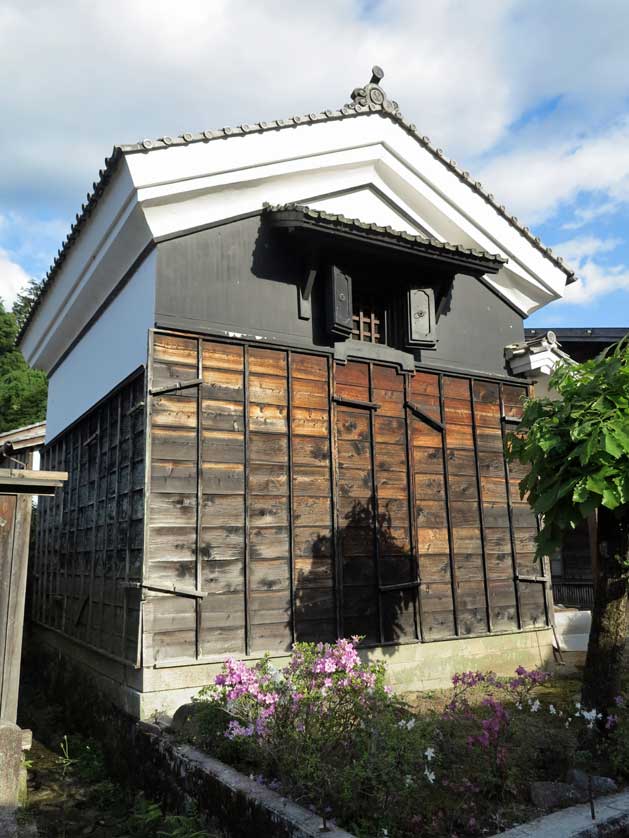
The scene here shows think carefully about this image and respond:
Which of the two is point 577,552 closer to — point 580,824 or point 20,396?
point 580,824

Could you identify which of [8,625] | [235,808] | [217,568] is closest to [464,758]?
[235,808]

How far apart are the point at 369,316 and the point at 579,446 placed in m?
4.86

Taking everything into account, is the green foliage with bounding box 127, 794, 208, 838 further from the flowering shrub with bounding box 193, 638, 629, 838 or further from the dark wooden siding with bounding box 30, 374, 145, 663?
the dark wooden siding with bounding box 30, 374, 145, 663

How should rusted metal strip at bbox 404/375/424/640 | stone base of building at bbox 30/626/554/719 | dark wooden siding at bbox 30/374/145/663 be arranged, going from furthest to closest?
rusted metal strip at bbox 404/375/424/640
dark wooden siding at bbox 30/374/145/663
stone base of building at bbox 30/626/554/719

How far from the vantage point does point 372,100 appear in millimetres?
9664

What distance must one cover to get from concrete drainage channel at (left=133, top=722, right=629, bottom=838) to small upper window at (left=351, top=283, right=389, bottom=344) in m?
5.99

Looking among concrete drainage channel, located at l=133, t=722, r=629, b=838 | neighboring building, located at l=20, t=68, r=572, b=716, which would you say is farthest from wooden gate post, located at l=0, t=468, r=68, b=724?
concrete drainage channel, located at l=133, t=722, r=629, b=838

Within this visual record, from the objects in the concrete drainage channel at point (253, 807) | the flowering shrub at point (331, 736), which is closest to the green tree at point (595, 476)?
the concrete drainage channel at point (253, 807)

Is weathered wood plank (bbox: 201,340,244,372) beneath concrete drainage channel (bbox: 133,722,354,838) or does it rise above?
above

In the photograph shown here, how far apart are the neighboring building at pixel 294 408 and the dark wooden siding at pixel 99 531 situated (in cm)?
6

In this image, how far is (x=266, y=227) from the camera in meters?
9.08

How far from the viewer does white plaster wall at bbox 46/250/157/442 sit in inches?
335

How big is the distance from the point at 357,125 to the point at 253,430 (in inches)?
187

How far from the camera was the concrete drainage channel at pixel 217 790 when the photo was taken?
4445mm
